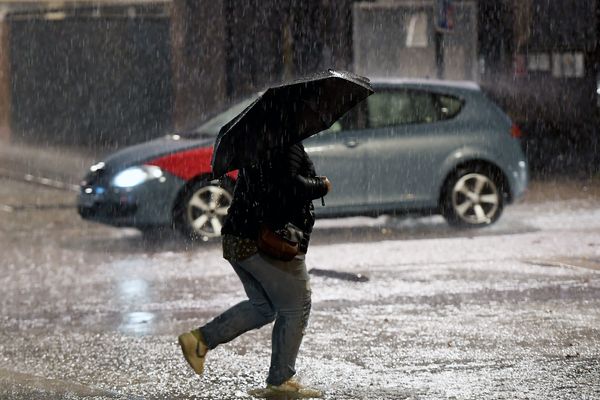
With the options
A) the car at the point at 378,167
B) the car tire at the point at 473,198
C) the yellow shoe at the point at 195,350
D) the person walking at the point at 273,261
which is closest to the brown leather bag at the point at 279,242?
the person walking at the point at 273,261

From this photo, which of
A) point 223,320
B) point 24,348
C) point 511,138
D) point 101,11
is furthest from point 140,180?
point 101,11

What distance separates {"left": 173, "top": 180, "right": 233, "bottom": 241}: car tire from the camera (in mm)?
13773

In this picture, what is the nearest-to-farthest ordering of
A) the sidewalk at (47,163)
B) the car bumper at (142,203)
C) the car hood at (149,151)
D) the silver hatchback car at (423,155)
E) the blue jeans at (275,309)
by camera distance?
the blue jeans at (275,309), the car bumper at (142,203), the car hood at (149,151), the silver hatchback car at (423,155), the sidewalk at (47,163)

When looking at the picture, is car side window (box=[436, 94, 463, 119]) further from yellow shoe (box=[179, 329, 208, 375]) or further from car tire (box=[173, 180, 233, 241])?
yellow shoe (box=[179, 329, 208, 375])

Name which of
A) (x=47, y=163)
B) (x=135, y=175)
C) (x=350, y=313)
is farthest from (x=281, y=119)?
(x=47, y=163)

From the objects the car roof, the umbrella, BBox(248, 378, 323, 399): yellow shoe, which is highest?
the umbrella

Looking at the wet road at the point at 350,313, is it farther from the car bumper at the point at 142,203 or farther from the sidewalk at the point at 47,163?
the sidewalk at the point at 47,163

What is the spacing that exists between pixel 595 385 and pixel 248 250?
1904mm

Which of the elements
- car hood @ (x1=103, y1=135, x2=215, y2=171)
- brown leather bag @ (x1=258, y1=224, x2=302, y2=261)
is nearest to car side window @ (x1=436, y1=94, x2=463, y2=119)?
car hood @ (x1=103, y1=135, x2=215, y2=171)

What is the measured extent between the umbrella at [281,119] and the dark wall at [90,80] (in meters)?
21.2

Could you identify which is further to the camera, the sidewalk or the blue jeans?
the sidewalk

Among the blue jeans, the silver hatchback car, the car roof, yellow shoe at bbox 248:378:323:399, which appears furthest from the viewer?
the car roof

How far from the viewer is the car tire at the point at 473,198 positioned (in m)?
14.4

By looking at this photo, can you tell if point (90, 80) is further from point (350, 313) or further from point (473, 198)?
point (350, 313)
